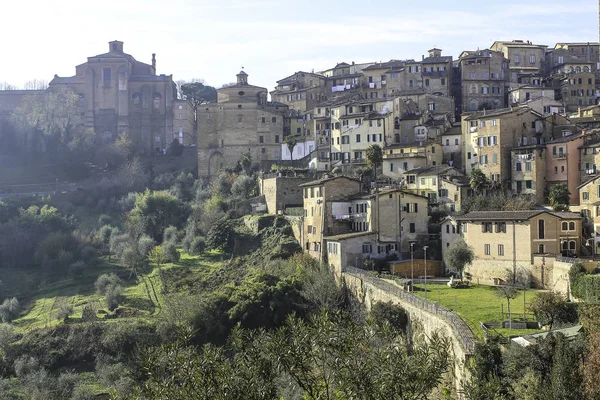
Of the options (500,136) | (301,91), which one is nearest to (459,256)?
(500,136)

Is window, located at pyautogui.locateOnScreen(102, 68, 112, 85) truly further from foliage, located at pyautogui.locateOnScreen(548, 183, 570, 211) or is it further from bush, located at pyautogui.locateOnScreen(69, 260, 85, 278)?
foliage, located at pyautogui.locateOnScreen(548, 183, 570, 211)

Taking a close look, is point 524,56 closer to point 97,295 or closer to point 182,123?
point 182,123

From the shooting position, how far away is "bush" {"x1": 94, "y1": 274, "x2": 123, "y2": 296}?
5619cm

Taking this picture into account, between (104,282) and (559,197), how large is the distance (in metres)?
32.0

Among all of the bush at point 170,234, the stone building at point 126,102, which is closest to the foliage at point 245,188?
the bush at point 170,234

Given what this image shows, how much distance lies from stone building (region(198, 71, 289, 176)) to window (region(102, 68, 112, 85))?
19.5 metres

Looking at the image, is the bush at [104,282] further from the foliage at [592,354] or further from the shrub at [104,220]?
the foliage at [592,354]

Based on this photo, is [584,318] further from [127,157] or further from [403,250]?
[127,157]

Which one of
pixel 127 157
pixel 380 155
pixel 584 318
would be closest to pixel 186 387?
pixel 584 318

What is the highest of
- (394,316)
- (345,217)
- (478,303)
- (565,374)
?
(345,217)

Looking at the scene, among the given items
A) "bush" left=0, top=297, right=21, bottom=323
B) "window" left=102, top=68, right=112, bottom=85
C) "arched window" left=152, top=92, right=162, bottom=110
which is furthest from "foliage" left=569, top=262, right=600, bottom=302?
"window" left=102, top=68, right=112, bottom=85

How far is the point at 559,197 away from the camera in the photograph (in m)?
50.2

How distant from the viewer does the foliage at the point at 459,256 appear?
4528 cm

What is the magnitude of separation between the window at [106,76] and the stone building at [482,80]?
40.2 metres
